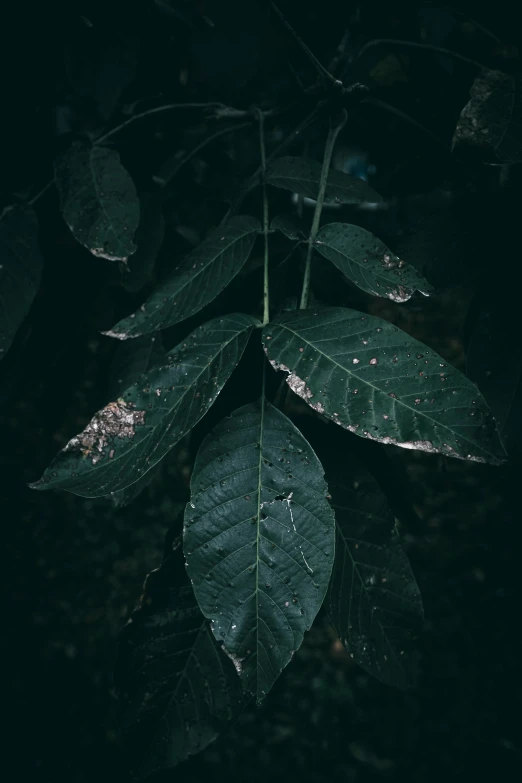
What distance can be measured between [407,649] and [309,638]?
8.14ft

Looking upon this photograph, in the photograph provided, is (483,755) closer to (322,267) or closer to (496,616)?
(496,616)

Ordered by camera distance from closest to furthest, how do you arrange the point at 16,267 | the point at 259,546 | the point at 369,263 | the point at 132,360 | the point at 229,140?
the point at 259,546
the point at 369,263
the point at 16,267
the point at 132,360
the point at 229,140

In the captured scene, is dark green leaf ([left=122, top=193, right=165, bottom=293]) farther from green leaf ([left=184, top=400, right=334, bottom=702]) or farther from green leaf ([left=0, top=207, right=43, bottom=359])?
green leaf ([left=184, top=400, right=334, bottom=702])

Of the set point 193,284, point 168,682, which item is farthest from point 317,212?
point 168,682

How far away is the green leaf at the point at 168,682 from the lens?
0.62m

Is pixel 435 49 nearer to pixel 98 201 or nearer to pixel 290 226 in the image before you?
pixel 290 226

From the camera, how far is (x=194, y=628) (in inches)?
25.4

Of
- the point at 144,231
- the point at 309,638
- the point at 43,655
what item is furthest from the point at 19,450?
the point at 144,231

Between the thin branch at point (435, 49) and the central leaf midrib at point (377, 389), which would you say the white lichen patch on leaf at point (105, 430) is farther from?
the thin branch at point (435, 49)

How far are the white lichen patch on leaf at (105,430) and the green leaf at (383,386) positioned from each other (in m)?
0.15

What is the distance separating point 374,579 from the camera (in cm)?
69

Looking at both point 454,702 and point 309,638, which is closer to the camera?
point 454,702

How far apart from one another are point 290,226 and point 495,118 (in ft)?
0.84

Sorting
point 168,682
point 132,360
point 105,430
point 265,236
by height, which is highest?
point 265,236
